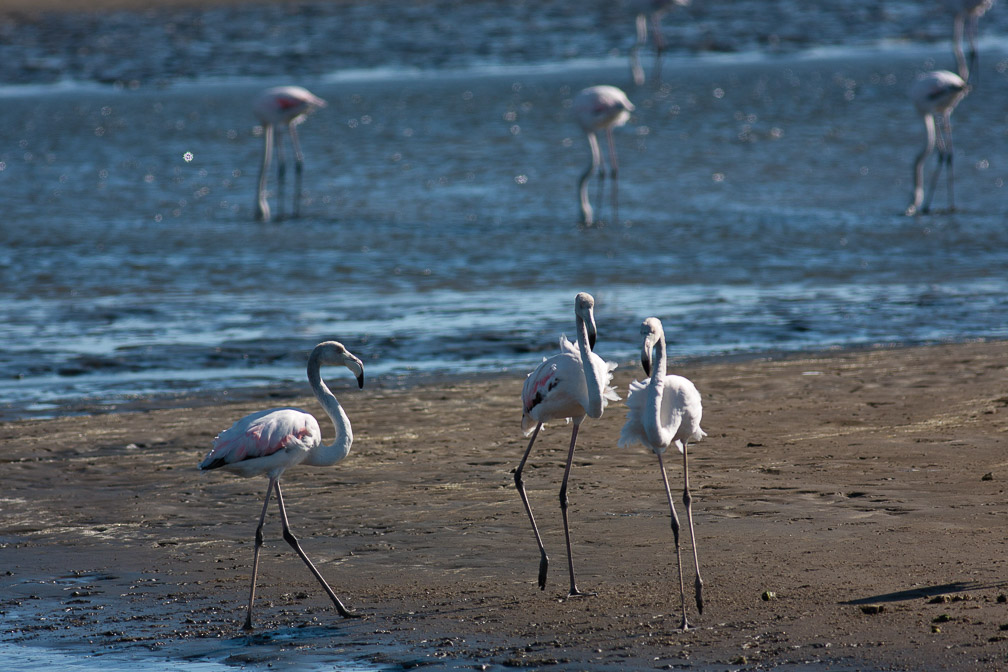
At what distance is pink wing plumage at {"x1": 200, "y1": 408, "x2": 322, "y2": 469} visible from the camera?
541 centimetres

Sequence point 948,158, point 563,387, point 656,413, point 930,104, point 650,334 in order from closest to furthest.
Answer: point 656,413 < point 650,334 < point 563,387 < point 930,104 < point 948,158

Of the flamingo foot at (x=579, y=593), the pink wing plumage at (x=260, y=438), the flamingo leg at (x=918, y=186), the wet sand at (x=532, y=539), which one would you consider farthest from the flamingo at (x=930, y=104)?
the pink wing plumage at (x=260, y=438)

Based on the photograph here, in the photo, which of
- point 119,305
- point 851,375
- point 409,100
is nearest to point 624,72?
point 409,100

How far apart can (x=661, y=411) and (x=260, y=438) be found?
1625 mm

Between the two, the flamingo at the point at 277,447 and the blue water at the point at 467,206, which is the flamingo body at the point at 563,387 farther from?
the blue water at the point at 467,206

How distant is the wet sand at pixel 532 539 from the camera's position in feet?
16.6

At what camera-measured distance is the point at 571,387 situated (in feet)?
18.8

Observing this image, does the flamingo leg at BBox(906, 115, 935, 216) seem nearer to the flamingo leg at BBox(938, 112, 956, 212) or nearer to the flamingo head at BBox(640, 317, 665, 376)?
the flamingo leg at BBox(938, 112, 956, 212)

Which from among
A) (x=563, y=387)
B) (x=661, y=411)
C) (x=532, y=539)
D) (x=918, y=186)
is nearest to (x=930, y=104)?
(x=918, y=186)

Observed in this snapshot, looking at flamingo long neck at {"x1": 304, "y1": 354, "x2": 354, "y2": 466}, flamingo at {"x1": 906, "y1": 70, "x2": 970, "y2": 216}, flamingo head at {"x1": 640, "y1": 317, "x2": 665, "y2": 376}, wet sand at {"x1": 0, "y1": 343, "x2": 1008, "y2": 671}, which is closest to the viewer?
wet sand at {"x1": 0, "y1": 343, "x2": 1008, "y2": 671}

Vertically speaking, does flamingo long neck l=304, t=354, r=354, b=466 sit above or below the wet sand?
above

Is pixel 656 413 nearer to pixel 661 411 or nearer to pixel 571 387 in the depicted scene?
pixel 661 411

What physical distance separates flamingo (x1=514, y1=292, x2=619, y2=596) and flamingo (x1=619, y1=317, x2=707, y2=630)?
0.60 feet

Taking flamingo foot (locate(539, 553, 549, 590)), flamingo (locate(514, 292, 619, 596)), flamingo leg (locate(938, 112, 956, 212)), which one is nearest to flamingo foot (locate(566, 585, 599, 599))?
flamingo (locate(514, 292, 619, 596))
